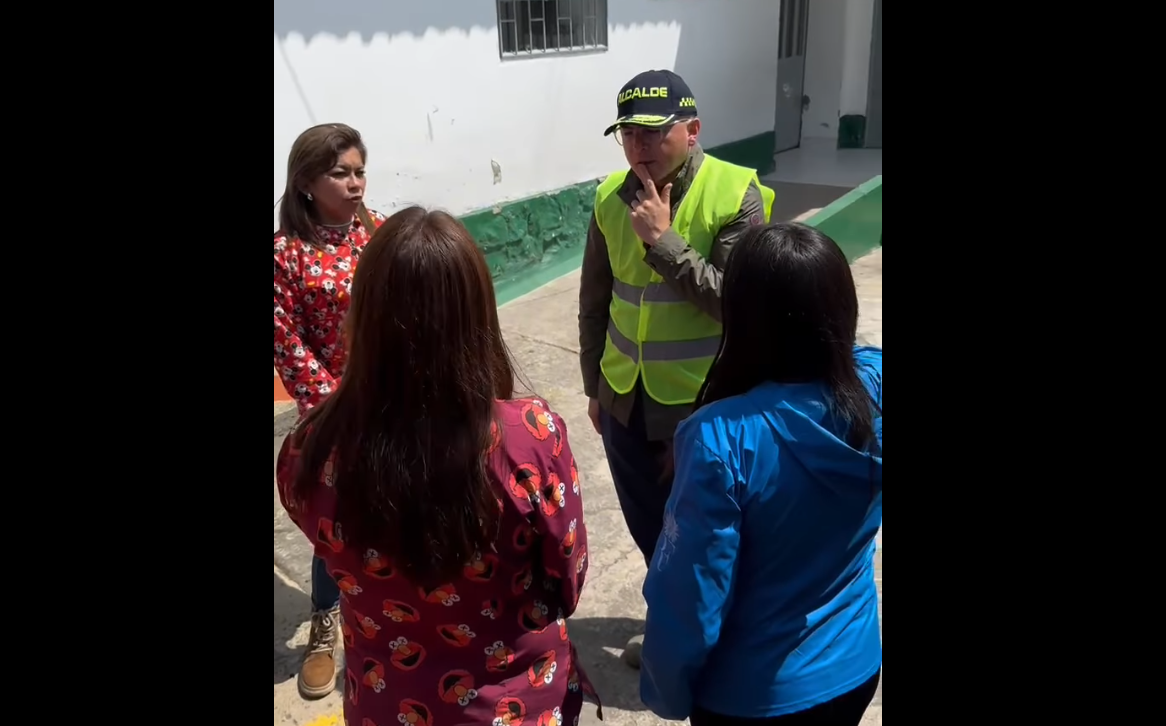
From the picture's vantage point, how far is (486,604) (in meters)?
1.48

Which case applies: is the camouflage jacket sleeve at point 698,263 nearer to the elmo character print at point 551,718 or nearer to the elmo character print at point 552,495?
the elmo character print at point 552,495

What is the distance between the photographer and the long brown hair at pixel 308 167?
7.91 ft

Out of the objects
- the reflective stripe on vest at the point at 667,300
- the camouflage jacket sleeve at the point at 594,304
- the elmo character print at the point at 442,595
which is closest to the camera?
the elmo character print at the point at 442,595

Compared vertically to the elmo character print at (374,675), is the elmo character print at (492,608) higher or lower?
higher

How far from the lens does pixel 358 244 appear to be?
8.30ft

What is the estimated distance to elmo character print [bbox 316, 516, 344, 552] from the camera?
1.43 metres

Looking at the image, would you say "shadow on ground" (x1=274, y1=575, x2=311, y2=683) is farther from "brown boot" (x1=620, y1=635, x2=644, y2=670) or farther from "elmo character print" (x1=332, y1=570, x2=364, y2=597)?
"elmo character print" (x1=332, y1=570, x2=364, y2=597)

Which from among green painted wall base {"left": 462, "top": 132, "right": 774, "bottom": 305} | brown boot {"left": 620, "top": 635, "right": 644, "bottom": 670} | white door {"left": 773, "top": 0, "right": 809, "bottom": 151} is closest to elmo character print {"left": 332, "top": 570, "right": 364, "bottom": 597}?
brown boot {"left": 620, "top": 635, "right": 644, "bottom": 670}

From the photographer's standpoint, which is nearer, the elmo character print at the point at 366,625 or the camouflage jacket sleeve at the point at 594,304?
the elmo character print at the point at 366,625

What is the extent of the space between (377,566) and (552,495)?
1.00 ft

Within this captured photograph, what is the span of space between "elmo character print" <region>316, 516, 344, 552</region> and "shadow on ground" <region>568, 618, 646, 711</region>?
1.47 meters

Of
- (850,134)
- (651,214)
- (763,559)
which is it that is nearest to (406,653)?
(763,559)

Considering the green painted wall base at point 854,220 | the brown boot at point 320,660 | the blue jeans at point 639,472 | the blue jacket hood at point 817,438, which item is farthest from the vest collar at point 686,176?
the green painted wall base at point 854,220
